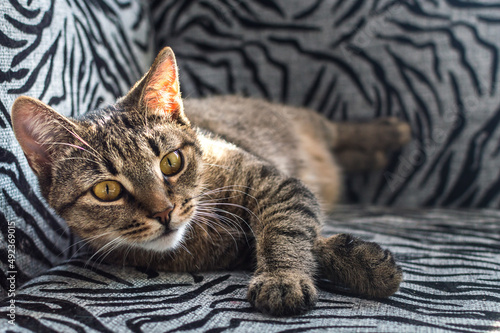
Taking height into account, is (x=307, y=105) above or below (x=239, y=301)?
above

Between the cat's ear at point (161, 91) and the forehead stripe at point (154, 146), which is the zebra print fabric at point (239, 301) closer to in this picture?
the forehead stripe at point (154, 146)

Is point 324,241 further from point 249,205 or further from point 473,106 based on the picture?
point 473,106

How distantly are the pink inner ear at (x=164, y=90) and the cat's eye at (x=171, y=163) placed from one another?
16 cm

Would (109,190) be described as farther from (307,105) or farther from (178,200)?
(307,105)

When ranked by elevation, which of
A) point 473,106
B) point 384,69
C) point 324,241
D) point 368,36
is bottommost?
point 324,241

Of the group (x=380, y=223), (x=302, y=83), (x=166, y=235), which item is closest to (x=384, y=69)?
(x=302, y=83)

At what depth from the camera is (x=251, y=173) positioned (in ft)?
4.08

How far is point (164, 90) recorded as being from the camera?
1156mm

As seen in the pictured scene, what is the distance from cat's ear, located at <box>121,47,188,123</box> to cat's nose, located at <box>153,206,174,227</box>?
12.1 inches

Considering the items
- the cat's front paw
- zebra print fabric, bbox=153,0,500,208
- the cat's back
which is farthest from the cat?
zebra print fabric, bbox=153,0,500,208

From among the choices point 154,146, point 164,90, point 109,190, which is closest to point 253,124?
point 164,90

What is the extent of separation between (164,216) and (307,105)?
3.81 ft

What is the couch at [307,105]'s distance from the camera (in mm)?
890

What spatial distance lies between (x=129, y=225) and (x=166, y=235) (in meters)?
0.09
